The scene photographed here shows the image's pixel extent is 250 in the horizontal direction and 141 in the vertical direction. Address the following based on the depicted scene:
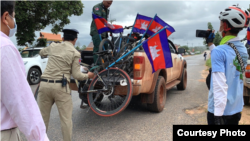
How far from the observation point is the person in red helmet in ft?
6.35

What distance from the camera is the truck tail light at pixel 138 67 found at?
3.87m

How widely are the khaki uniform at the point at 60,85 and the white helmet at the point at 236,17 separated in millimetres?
2145

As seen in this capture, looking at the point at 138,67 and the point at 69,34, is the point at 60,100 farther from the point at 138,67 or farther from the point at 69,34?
the point at 138,67

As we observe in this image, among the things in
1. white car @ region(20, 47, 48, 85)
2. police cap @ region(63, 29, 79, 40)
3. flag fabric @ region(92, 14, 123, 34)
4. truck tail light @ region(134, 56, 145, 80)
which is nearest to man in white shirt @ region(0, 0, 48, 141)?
police cap @ region(63, 29, 79, 40)

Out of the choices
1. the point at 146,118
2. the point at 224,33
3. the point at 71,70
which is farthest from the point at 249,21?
the point at 146,118

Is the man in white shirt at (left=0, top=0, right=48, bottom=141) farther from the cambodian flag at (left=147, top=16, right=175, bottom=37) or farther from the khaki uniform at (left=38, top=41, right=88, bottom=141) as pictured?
the cambodian flag at (left=147, top=16, right=175, bottom=37)

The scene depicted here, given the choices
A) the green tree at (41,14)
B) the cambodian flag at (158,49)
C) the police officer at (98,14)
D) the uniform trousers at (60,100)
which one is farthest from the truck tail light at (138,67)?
the green tree at (41,14)

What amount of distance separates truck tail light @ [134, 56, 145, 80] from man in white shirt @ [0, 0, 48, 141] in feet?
9.37

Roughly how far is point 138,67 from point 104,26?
4.11 feet

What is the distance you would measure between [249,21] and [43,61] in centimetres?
917

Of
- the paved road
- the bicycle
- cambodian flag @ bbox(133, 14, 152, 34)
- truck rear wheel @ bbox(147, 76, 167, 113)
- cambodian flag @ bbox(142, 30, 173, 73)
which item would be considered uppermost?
cambodian flag @ bbox(133, 14, 152, 34)

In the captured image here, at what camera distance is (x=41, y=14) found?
1402 cm

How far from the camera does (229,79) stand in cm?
201

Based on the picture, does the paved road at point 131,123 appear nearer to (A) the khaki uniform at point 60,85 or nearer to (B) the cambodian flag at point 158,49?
(A) the khaki uniform at point 60,85
